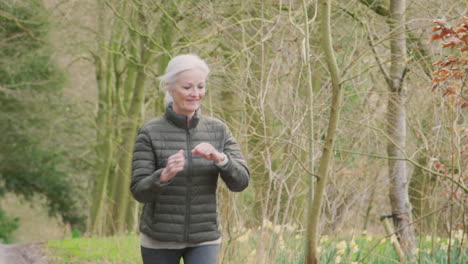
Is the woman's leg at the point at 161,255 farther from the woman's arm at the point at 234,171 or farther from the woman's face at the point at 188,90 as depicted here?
the woman's face at the point at 188,90

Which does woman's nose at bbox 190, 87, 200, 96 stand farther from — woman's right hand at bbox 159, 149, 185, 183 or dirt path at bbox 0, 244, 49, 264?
dirt path at bbox 0, 244, 49, 264

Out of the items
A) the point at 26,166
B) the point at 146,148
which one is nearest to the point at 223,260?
the point at 146,148

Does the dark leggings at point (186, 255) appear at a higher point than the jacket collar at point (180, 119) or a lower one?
lower

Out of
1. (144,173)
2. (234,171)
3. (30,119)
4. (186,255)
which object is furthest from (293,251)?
(30,119)

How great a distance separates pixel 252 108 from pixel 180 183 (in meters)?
2.52

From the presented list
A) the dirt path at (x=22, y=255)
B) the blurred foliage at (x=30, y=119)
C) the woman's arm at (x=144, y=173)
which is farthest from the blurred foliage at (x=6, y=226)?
the woman's arm at (x=144, y=173)

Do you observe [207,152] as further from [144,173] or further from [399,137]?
[399,137]

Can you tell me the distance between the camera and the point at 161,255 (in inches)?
140

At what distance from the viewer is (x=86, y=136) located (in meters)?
18.4

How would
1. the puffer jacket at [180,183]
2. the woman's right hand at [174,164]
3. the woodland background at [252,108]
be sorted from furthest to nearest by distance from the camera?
the woodland background at [252,108] < the puffer jacket at [180,183] < the woman's right hand at [174,164]

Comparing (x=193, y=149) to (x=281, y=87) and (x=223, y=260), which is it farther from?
(x=281, y=87)

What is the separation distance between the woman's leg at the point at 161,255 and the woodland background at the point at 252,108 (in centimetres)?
107

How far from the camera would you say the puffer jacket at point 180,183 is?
3.47 meters

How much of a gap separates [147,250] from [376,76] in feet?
17.1
